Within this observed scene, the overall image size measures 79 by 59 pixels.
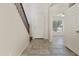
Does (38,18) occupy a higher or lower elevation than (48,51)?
higher

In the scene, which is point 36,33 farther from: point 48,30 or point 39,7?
A: point 39,7

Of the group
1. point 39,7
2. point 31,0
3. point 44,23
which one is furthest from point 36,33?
point 31,0

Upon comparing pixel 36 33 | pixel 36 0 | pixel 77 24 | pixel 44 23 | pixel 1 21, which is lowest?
pixel 36 33

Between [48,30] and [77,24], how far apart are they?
3.02 m

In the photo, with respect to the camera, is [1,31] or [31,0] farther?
[1,31]

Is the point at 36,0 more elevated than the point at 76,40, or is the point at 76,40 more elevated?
the point at 36,0

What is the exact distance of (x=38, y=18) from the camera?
6.27 m

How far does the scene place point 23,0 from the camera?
93cm

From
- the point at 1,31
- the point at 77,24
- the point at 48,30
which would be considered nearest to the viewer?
the point at 1,31

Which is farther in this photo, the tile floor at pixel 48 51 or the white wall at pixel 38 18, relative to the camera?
the white wall at pixel 38 18

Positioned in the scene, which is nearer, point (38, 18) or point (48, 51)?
point (48, 51)

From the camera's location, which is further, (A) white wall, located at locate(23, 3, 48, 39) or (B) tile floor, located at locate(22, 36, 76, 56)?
(A) white wall, located at locate(23, 3, 48, 39)

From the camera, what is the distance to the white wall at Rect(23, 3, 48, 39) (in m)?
6.10

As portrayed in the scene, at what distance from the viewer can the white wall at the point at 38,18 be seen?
6104 millimetres
